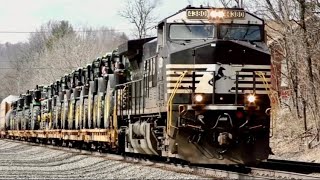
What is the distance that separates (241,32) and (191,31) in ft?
3.90

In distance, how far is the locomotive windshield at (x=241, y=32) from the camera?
13.8 m

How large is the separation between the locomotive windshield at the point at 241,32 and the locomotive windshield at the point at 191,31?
303 millimetres

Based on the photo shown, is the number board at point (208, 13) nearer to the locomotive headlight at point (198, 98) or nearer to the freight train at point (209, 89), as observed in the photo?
the freight train at point (209, 89)

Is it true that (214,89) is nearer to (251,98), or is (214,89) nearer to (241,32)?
(251,98)

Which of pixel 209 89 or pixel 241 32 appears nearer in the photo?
pixel 209 89

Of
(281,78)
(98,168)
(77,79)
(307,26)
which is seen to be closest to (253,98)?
(98,168)

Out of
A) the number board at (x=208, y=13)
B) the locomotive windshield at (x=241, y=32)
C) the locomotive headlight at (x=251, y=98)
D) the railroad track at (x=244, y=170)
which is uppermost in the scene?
the number board at (x=208, y=13)

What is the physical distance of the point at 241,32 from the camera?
45.8 feet

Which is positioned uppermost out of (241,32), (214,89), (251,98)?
(241,32)

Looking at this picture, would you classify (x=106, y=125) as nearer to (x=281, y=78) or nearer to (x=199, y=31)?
(x=199, y=31)

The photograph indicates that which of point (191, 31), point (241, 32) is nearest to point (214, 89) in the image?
point (191, 31)

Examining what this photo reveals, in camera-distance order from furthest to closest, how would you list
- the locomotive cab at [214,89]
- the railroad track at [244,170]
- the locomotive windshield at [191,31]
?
the locomotive windshield at [191,31] < the locomotive cab at [214,89] < the railroad track at [244,170]

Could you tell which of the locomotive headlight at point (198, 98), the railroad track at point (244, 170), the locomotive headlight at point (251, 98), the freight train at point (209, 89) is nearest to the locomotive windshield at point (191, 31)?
the freight train at point (209, 89)

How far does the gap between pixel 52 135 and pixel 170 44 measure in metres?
19.4
